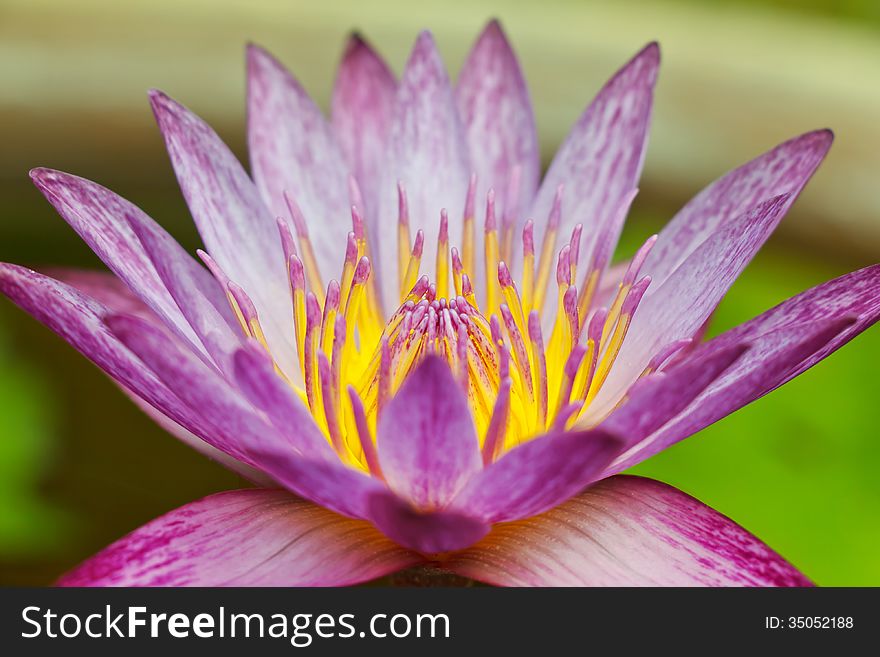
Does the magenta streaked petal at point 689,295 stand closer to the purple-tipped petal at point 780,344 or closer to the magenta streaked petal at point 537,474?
the purple-tipped petal at point 780,344

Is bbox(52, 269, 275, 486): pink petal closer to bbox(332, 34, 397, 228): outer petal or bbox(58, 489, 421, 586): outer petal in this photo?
bbox(58, 489, 421, 586): outer petal

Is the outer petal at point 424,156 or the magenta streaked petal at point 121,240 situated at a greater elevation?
the outer petal at point 424,156

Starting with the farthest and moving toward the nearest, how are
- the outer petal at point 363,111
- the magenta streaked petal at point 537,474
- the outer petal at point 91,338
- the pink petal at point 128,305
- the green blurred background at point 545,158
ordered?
the green blurred background at point 545,158 < the outer petal at point 363,111 < the pink petal at point 128,305 < the outer petal at point 91,338 < the magenta streaked petal at point 537,474

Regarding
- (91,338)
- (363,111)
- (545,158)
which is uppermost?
(545,158)

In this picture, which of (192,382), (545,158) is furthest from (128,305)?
(545,158)

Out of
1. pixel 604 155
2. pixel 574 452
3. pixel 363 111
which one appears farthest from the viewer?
pixel 363 111

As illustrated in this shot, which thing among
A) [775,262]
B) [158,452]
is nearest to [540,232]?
[775,262]

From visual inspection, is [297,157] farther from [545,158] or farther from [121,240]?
[545,158]

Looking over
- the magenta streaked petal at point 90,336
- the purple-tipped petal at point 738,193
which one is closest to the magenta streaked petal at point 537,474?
the magenta streaked petal at point 90,336
